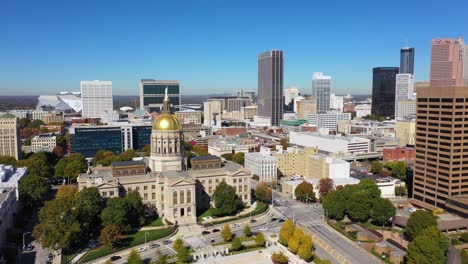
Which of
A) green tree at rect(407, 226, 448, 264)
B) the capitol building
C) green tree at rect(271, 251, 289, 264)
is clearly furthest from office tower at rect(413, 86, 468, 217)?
green tree at rect(271, 251, 289, 264)

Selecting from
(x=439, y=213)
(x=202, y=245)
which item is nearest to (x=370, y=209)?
(x=439, y=213)

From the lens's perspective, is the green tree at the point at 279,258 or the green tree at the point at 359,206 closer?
the green tree at the point at 279,258

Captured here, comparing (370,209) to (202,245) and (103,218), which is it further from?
(103,218)

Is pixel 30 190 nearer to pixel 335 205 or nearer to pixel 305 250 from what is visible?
pixel 305 250

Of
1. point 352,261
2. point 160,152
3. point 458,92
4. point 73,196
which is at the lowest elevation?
point 352,261

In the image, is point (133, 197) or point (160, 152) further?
point (160, 152)

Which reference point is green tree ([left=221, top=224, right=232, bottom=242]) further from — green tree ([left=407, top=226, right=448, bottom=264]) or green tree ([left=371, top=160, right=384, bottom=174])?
green tree ([left=371, top=160, right=384, bottom=174])

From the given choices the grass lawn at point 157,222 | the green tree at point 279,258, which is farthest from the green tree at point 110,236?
the green tree at point 279,258

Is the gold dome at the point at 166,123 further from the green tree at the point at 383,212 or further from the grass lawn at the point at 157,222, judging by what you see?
Answer: the green tree at the point at 383,212
